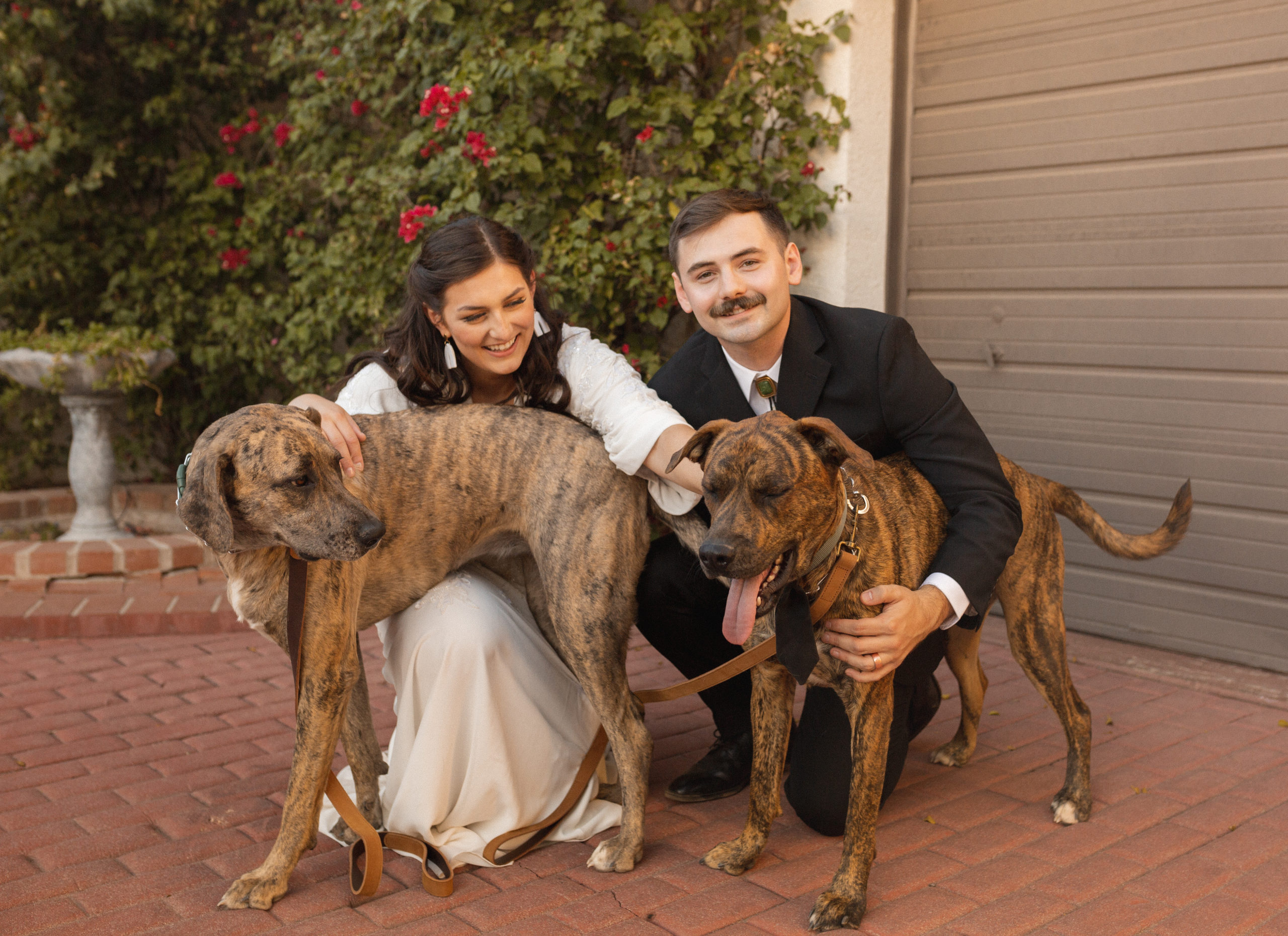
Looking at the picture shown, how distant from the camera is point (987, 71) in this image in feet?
16.9

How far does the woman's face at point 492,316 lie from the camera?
3.22 metres

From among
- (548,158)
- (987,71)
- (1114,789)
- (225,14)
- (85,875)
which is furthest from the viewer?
(225,14)

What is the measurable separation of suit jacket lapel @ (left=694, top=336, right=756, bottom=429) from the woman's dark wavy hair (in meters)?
0.46

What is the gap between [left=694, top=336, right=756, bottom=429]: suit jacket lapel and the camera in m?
3.32

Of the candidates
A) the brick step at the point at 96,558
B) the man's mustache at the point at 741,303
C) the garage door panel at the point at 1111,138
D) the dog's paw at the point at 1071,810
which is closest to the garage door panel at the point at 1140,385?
the garage door panel at the point at 1111,138

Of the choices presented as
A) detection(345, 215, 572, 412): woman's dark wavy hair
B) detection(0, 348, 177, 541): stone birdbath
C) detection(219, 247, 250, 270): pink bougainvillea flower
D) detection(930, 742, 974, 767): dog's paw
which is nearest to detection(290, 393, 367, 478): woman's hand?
detection(345, 215, 572, 412): woman's dark wavy hair

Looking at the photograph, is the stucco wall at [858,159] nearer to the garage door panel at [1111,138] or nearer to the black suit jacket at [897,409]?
the garage door panel at [1111,138]

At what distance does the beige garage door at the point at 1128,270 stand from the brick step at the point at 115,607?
13.5 feet

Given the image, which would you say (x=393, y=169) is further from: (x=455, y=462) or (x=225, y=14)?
(x=455, y=462)

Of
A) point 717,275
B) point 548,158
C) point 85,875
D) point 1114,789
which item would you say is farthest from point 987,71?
point 85,875


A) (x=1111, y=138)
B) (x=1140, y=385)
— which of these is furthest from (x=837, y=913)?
(x=1111, y=138)

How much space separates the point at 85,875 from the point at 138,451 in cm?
513

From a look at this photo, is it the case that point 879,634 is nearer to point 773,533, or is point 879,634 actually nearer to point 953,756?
point 773,533

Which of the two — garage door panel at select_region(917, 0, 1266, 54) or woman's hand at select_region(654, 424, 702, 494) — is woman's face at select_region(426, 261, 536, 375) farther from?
garage door panel at select_region(917, 0, 1266, 54)
